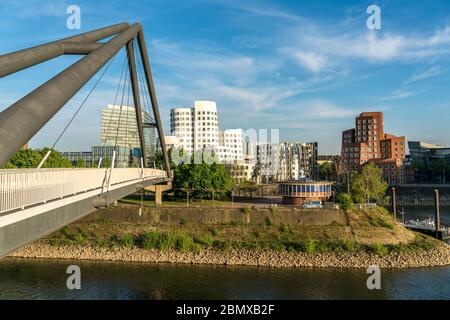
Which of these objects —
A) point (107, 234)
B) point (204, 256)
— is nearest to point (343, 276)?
point (204, 256)

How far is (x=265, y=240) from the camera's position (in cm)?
3266

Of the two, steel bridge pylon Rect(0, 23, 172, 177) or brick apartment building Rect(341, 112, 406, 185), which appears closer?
steel bridge pylon Rect(0, 23, 172, 177)

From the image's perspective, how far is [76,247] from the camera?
1283 inches

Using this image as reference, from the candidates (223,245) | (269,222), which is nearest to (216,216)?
(223,245)

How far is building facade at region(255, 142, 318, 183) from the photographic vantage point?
380 ft

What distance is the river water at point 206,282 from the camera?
22516 millimetres

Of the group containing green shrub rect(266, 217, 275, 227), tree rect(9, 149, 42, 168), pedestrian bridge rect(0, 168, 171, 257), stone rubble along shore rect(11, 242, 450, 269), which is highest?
tree rect(9, 149, 42, 168)

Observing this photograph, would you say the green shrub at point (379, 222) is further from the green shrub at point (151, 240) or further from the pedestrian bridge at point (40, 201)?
the pedestrian bridge at point (40, 201)

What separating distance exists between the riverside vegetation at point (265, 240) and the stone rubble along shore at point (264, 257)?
9cm

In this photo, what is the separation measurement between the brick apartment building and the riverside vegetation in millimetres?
63092

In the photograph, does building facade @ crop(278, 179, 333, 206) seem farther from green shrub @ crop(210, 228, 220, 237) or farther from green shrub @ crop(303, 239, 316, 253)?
green shrub @ crop(210, 228, 220, 237)

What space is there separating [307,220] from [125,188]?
896 inches

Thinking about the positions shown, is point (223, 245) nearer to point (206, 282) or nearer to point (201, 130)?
point (206, 282)

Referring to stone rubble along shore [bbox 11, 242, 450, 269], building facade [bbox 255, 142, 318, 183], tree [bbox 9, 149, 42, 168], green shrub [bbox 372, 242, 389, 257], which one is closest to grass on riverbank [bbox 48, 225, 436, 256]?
green shrub [bbox 372, 242, 389, 257]
